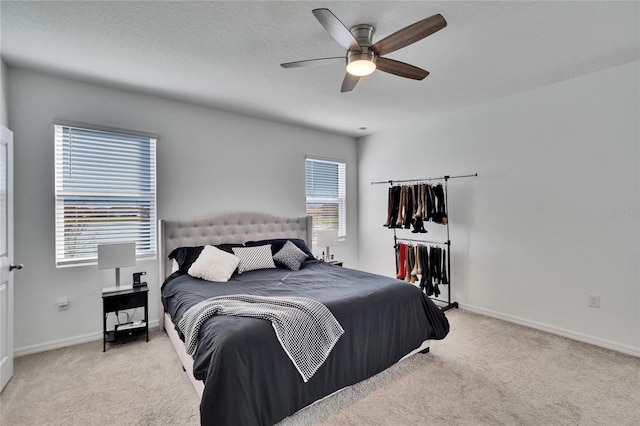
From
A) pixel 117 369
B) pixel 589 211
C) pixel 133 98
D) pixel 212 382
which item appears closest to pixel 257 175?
pixel 133 98

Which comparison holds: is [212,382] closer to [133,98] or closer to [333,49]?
[333,49]

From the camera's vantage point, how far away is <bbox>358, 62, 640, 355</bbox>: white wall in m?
2.91

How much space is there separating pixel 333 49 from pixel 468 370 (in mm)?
2870

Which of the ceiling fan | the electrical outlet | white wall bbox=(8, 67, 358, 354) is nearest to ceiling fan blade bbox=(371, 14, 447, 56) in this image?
the ceiling fan

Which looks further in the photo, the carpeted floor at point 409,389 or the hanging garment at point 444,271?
the hanging garment at point 444,271

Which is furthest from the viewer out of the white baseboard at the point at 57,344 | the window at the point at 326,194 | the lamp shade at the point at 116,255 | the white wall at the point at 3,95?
the window at the point at 326,194

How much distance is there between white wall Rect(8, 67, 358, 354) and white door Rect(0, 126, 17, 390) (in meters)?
0.54

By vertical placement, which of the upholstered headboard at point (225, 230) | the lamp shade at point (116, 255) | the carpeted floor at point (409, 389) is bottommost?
the carpeted floor at point (409, 389)

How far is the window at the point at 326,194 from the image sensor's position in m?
5.10

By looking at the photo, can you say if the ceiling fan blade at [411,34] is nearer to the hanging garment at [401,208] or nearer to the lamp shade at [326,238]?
the hanging garment at [401,208]

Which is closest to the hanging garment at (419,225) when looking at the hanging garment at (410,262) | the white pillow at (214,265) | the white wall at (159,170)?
the hanging garment at (410,262)

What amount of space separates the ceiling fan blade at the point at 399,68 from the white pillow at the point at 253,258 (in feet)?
7.88

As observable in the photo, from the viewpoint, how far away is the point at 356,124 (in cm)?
478

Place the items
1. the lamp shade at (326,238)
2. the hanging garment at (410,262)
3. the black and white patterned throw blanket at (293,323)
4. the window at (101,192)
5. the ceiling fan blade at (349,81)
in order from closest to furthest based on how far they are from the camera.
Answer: the black and white patterned throw blanket at (293,323), the ceiling fan blade at (349,81), the window at (101,192), the hanging garment at (410,262), the lamp shade at (326,238)
